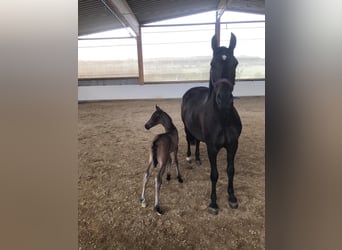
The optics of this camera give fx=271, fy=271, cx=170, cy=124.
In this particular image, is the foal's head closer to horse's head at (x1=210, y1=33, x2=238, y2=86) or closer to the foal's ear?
horse's head at (x1=210, y1=33, x2=238, y2=86)

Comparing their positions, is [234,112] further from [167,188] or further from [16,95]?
[16,95]

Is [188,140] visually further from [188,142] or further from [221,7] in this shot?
[221,7]

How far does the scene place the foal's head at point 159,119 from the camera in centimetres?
113

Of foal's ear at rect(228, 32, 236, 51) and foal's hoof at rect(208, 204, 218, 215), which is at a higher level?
foal's ear at rect(228, 32, 236, 51)

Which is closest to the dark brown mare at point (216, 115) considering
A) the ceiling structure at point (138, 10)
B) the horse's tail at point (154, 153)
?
the horse's tail at point (154, 153)

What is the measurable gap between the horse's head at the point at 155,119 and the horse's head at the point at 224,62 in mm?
298

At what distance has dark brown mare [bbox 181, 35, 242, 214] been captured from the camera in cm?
90

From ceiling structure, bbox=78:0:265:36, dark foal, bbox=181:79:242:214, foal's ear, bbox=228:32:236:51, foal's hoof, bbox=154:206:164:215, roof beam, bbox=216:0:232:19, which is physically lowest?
foal's hoof, bbox=154:206:164:215

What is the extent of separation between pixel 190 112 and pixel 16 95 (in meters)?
0.84

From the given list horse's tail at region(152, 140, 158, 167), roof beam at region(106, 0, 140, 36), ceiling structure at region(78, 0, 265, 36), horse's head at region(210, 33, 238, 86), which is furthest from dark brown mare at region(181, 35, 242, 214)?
roof beam at region(106, 0, 140, 36)

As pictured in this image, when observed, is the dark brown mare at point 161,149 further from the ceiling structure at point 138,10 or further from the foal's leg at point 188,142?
the ceiling structure at point 138,10

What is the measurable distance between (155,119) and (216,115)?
0.27 m

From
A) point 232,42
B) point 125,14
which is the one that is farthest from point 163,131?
point 125,14

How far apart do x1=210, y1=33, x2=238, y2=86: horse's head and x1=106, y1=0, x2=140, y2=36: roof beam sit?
Result: 694 millimetres
